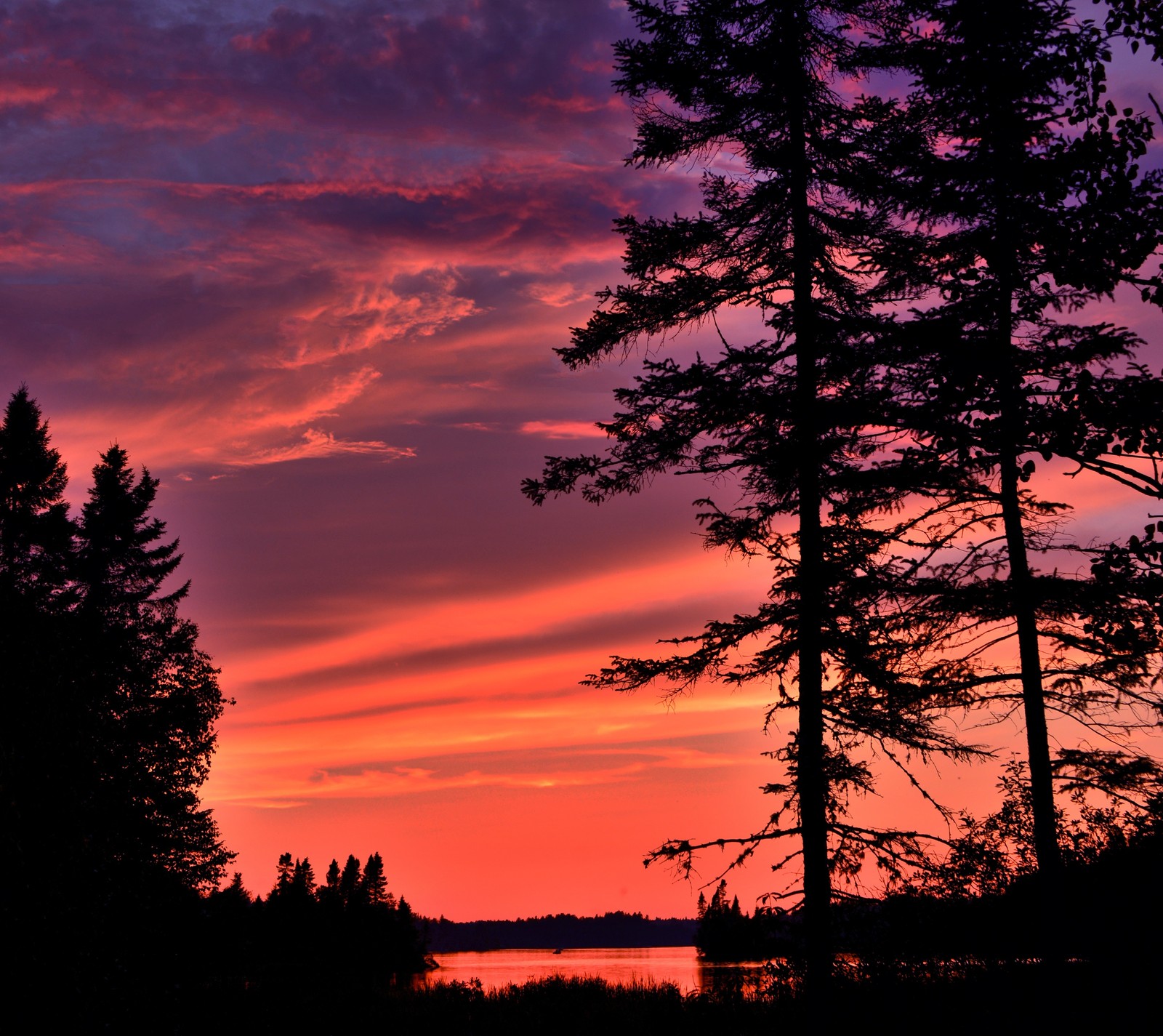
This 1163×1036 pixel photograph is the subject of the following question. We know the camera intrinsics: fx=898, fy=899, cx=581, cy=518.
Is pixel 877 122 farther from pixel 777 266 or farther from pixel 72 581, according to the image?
pixel 72 581

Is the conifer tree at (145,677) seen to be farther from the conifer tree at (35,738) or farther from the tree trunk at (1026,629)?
the tree trunk at (1026,629)

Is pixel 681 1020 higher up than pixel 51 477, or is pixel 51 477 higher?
pixel 51 477

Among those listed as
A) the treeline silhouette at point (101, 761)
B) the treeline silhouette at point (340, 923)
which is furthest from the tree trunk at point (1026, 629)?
the treeline silhouette at point (340, 923)

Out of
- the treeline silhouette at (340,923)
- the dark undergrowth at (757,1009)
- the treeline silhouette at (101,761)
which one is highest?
the treeline silhouette at (101,761)

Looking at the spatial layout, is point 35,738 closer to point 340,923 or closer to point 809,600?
point 809,600

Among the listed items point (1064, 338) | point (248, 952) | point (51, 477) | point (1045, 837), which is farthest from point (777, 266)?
point (51, 477)

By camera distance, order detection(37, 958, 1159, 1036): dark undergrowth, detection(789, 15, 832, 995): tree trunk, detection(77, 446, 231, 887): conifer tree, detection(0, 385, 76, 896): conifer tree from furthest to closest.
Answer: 1. detection(77, 446, 231, 887): conifer tree
2. detection(0, 385, 76, 896): conifer tree
3. detection(37, 958, 1159, 1036): dark undergrowth
4. detection(789, 15, 832, 995): tree trunk

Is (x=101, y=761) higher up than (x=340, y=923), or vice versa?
(x=101, y=761)

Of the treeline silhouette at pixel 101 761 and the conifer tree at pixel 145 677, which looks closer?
the treeline silhouette at pixel 101 761

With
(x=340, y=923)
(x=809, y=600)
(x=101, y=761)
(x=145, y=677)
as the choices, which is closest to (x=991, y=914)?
(x=809, y=600)

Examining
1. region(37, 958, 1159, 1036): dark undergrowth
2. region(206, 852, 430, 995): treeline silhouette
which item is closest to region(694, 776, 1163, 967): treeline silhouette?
region(37, 958, 1159, 1036): dark undergrowth

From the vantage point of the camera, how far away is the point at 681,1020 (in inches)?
669

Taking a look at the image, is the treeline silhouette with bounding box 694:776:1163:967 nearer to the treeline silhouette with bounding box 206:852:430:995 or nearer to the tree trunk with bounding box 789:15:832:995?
the tree trunk with bounding box 789:15:832:995

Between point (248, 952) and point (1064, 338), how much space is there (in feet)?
84.7
